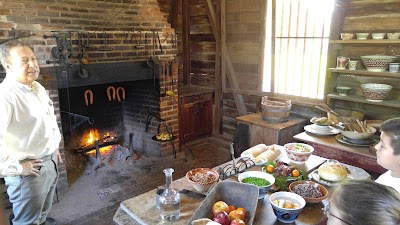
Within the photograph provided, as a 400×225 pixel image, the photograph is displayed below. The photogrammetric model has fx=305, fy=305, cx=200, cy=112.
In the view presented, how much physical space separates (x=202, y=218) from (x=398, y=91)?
8.62ft

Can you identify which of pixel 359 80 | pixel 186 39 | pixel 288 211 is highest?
pixel 186 39

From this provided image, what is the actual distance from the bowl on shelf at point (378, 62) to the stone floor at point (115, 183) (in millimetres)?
2183

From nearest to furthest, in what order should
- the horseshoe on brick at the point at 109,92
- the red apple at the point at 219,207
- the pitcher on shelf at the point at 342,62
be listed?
the red apple at the point at 219,207, the pitcher on shelf at the point at 342,62, the horseshoe on brick at the point at 109,92

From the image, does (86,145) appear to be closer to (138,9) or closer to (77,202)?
(77,202)

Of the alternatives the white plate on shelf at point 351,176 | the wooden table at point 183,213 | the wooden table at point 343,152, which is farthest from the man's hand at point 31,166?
the wooden table at point 343,152

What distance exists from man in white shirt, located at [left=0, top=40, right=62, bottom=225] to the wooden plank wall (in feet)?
9.88

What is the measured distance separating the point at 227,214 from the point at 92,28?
2861 mm

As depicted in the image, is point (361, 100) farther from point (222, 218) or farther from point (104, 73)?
point (104, 73)

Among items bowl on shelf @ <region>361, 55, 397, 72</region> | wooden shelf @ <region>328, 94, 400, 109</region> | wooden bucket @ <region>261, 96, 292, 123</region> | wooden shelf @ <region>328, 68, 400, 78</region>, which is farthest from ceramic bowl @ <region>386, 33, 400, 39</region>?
wooden bucket @ <region>261, 96, 292, 123</region>

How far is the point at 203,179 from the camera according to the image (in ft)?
5.82

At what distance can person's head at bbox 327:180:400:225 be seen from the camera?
34.2 inches

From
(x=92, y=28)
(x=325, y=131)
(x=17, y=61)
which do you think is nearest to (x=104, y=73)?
(x=92, y=28)

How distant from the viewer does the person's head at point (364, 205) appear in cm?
87

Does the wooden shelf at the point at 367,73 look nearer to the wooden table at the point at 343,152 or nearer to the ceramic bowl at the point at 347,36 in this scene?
the ceramic bowl at the point at 347,36
